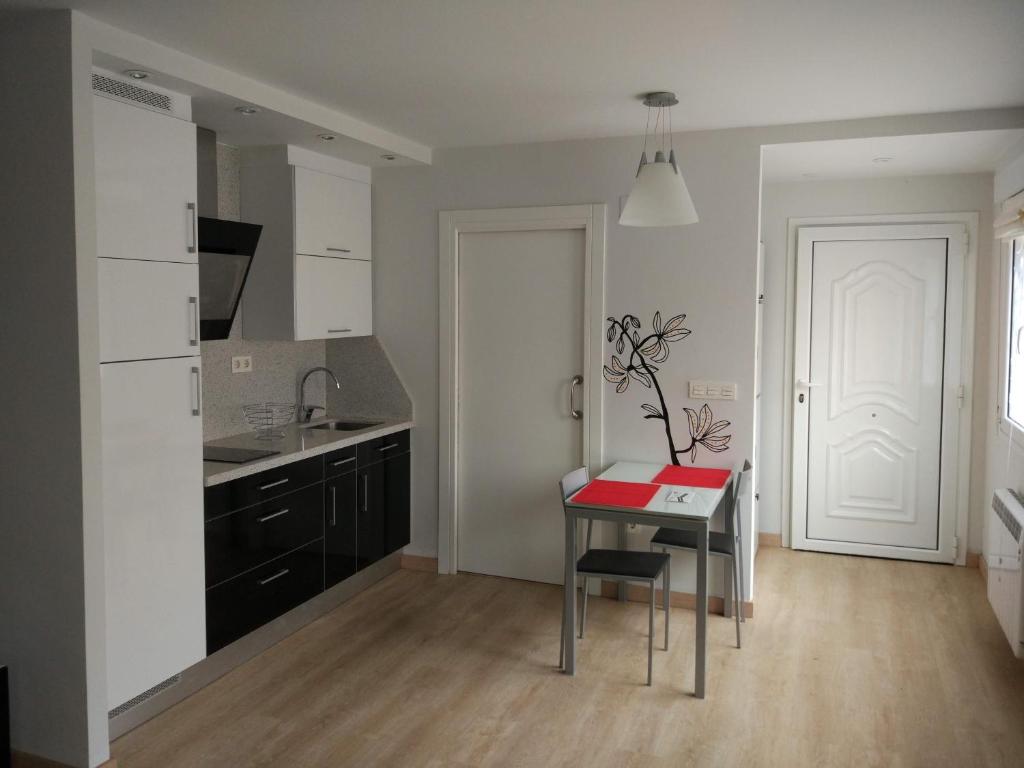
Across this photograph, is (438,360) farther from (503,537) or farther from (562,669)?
(562,669)

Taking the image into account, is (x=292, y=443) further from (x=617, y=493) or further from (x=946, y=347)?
(x=946, y=347)

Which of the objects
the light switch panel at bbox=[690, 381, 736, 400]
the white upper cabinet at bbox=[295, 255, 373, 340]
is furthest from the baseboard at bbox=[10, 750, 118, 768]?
the light switch panel at bbox=[690, 381, 736, 400]

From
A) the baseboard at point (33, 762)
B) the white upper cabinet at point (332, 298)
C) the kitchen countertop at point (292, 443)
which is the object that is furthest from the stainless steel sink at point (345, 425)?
the baseboard at point (33, 762)

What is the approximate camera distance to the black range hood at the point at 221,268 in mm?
3572

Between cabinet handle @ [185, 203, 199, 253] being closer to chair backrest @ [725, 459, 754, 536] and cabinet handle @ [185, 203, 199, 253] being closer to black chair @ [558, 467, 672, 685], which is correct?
black chair @ [558, 467, 672, 685]

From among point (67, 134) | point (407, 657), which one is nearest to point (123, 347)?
point (67, 134)

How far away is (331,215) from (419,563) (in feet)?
6.69

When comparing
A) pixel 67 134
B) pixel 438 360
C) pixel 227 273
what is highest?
pixel 67 134

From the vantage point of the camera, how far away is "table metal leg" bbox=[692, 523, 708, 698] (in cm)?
338

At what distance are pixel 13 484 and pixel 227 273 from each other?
51.8 inches

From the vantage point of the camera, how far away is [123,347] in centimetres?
289

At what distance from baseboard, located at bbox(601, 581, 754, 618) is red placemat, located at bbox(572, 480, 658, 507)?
2.72 feet

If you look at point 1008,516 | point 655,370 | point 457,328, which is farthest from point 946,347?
point 457,328

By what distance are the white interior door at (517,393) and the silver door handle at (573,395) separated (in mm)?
23
